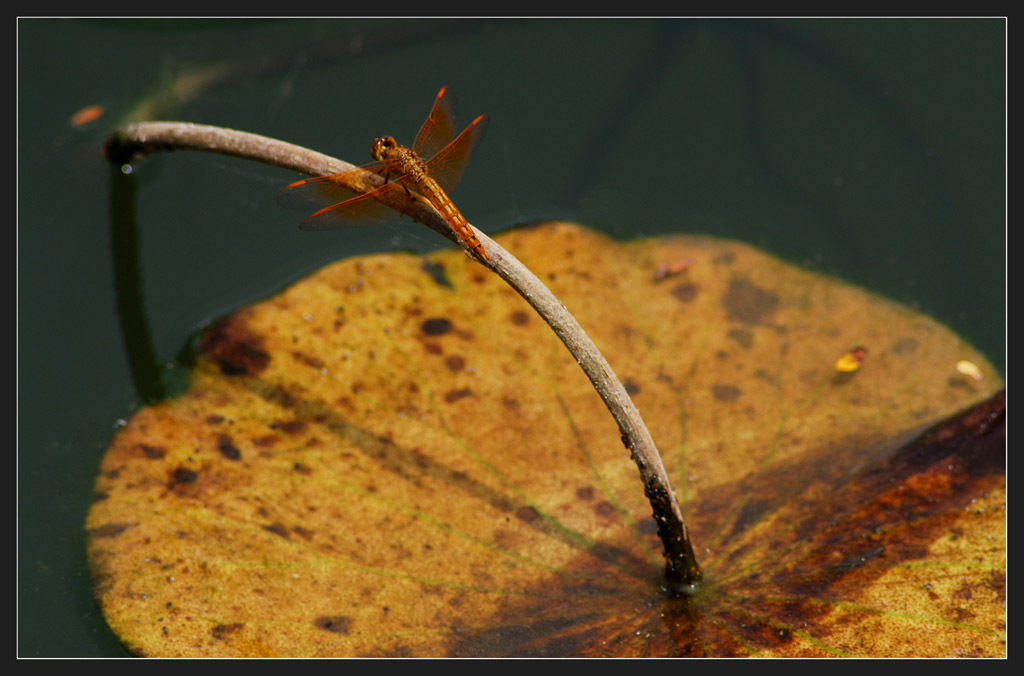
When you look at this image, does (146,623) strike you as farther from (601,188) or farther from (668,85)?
(668,85)

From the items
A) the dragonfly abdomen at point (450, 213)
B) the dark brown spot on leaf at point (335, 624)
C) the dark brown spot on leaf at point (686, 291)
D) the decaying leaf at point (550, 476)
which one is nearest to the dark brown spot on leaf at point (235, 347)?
the decaying leaf at point (550, 476)

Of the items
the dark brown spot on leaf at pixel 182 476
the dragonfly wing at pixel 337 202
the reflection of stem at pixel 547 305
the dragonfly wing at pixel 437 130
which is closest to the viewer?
the reflection of stem at pixel 547 305

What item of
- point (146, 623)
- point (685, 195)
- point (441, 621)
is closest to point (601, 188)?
point (685, 195)

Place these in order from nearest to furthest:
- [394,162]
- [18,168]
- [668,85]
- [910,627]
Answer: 1. [910,627]
2. [394,162]
3. [18,168]
4. [668,85]

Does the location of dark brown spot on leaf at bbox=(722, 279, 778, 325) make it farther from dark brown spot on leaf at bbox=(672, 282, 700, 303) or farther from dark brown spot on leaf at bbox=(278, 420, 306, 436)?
dark brown spot on leaf at bbox=(278, 420, 306, 436)

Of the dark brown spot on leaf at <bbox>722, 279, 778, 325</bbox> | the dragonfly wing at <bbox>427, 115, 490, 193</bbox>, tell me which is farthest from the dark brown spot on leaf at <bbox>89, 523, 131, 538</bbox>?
the dark brown spot on leaf at <bbox>722, 279, 778, 325</bbox>

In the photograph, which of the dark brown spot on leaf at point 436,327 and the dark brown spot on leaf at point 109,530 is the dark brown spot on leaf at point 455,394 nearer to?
the dark brown spot on leaf at point 436,327
